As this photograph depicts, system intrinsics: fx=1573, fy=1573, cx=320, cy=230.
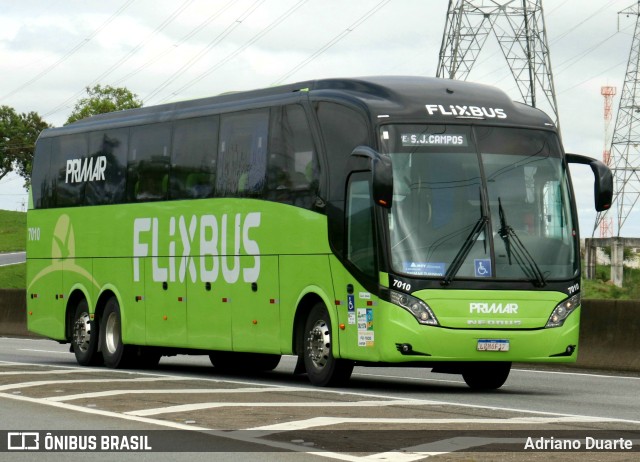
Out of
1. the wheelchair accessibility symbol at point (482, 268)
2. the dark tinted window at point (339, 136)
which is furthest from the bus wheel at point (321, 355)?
the wheelchair accessibility symbol at point (482, 268)

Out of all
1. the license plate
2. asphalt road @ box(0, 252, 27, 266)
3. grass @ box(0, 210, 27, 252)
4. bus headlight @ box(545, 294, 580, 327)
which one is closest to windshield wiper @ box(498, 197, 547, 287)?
bus headlight @ box(545, 294, 580, 327)

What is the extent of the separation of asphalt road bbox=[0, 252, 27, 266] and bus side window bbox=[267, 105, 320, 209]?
53.4 meters

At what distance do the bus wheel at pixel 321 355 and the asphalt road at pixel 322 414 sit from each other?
22cm

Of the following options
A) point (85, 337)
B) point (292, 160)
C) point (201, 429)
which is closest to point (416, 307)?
point (292, 160)

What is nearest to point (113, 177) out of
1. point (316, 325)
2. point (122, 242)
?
point (122, 242)

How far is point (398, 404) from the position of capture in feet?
51.9

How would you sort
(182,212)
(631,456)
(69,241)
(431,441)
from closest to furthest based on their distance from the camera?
(631,456), (431,441), (182,212), (69,241)

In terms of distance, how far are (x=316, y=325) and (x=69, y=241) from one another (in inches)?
299

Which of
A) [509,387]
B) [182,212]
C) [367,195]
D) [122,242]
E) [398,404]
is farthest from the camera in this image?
[122,242]

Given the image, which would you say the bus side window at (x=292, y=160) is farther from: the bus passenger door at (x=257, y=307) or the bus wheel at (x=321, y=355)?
the bus wheel at (x=321, y=355)

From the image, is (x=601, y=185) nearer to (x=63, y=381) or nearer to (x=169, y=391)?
(x=169, y=391)

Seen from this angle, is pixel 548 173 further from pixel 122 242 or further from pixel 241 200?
pixel 122 242

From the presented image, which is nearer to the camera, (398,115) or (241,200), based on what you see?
(398,115)

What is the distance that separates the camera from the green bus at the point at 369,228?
18.1 metres
